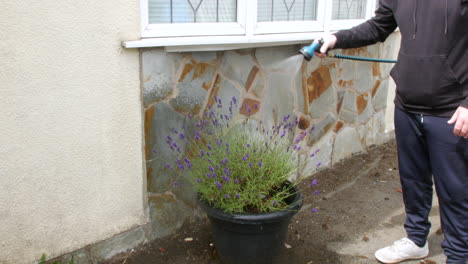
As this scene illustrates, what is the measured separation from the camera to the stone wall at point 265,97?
9.87 feet

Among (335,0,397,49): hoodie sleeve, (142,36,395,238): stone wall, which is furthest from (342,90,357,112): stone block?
(335,0,397,49): hoodie sleeve

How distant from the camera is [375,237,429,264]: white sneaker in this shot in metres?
3.10

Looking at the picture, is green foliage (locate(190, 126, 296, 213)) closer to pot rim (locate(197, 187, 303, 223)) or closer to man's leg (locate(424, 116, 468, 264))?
pot rim (locate(197, 187, 303, 223))

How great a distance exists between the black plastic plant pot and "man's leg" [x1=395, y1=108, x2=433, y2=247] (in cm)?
67

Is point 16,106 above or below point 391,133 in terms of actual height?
above

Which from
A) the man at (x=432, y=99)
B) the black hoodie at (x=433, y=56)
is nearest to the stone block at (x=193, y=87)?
the man at (x=432, y=99)

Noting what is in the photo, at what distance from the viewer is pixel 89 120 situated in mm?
2662

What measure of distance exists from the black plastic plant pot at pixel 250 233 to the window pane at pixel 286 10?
1456 mm

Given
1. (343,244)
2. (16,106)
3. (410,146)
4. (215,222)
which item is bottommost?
(343,244)

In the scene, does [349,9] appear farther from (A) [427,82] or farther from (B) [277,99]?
(A) [427,82]

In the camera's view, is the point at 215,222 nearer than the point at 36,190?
No

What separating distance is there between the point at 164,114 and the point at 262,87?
0.96 metres

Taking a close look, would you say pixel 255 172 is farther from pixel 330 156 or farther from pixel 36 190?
pixel 330 156

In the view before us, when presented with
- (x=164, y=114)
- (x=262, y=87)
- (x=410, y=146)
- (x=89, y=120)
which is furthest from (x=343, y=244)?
(x=89, y=120)
